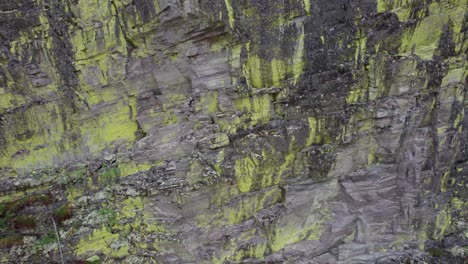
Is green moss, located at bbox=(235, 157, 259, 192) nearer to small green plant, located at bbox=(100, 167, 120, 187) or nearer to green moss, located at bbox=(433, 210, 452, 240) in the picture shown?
small green plant, located at bbox=(100, 167, 120, 187)

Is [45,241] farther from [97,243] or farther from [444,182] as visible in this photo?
[444,182]

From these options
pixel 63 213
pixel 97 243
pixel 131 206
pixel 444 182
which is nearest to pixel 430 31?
pixel 444 182

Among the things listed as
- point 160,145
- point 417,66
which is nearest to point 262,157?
point 160,145

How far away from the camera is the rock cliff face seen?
14.3m

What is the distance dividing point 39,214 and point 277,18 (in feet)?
43.4

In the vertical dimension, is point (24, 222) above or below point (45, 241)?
above

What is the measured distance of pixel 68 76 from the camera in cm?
1465

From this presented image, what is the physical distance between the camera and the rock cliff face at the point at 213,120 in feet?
46.9

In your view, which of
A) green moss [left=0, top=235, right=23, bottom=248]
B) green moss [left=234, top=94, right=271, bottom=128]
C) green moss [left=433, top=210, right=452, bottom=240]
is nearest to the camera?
green moss [left=0, top=235, right=23, bottom=248]

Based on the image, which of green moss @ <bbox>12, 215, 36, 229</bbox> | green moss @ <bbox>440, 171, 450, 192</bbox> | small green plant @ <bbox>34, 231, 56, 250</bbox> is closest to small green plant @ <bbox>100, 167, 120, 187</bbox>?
small green plant @ <bbox>34, 231, 56, 250</bbox>

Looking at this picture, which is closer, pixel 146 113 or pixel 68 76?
pixel 68 76

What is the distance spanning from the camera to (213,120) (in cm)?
1577

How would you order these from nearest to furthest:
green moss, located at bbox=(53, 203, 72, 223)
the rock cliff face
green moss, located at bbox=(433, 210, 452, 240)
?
the rock cliff face, green moss, located at bbox=(53, 203, 72, 223), green moss, located at bbox=(433, 210, 452, 240)

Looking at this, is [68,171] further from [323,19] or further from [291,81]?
[323,19]
